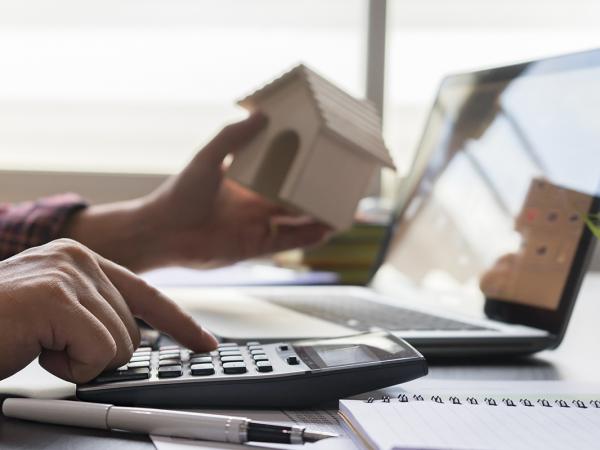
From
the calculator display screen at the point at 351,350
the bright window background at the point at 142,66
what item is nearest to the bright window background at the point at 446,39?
the bright window background at the point at 142,66

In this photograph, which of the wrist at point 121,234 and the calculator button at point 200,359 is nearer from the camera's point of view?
the calculator button at point 200,359

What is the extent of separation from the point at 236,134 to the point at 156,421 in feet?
1.91

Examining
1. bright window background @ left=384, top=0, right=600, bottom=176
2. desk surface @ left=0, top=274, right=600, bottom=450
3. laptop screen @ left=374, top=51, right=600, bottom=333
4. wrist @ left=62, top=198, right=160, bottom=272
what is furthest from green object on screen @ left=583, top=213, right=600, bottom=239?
Answer: bright window background @ left=384, top=0, right=600, bottom=176

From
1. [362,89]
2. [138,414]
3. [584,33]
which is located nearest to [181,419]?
[138,414]

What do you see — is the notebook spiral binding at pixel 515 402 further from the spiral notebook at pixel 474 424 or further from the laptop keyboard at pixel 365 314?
the laptop keyboard at pixel 365 314

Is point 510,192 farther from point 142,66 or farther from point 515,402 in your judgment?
point 142,66

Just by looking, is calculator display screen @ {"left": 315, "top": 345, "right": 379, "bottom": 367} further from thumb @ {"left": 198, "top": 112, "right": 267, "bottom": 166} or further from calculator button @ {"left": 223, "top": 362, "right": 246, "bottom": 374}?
thumb @ {"left": 198, "top": 112, "right": 267, "bottom": 166}

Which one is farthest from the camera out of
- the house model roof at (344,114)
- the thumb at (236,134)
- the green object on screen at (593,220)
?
the thumb at (236,134)

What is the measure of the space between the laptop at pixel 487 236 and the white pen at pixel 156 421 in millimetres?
211

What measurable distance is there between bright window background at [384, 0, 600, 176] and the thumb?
0.89 metres

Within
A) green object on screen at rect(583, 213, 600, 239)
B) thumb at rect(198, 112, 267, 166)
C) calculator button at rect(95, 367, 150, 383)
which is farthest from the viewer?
thumb at rect(198, 112, 267, 166)

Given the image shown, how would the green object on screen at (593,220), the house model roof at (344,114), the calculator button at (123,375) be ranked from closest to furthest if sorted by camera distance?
the calculator button at (123,375)
the green object on screen at (593,220)
the house model roof at (344,114)

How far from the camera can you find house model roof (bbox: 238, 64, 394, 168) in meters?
0.83

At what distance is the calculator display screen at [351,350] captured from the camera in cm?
49
